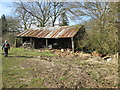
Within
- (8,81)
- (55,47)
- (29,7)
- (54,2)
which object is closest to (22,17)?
(29,7)

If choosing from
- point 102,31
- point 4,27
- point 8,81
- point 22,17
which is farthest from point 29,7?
point 8,81

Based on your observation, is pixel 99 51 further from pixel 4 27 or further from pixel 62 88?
pixel 4 27

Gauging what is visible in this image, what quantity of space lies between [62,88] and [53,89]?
345 millimetres

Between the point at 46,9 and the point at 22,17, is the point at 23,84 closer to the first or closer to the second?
the point at 46,9

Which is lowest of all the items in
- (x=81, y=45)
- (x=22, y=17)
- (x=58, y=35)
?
(x=81, y=45)

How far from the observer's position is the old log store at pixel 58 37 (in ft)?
48.0

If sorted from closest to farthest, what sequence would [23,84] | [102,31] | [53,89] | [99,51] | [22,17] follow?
[53,89], [23,84], [102,31], [99,51], [22,17]

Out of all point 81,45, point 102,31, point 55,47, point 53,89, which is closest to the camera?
point 53,89

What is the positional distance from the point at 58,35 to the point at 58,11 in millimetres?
14418

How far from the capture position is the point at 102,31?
36.3 ft

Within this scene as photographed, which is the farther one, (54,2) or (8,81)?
(54,2)

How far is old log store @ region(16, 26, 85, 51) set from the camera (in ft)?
48.0

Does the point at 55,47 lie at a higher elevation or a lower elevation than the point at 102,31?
lower

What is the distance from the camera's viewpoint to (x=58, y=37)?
1507cm
